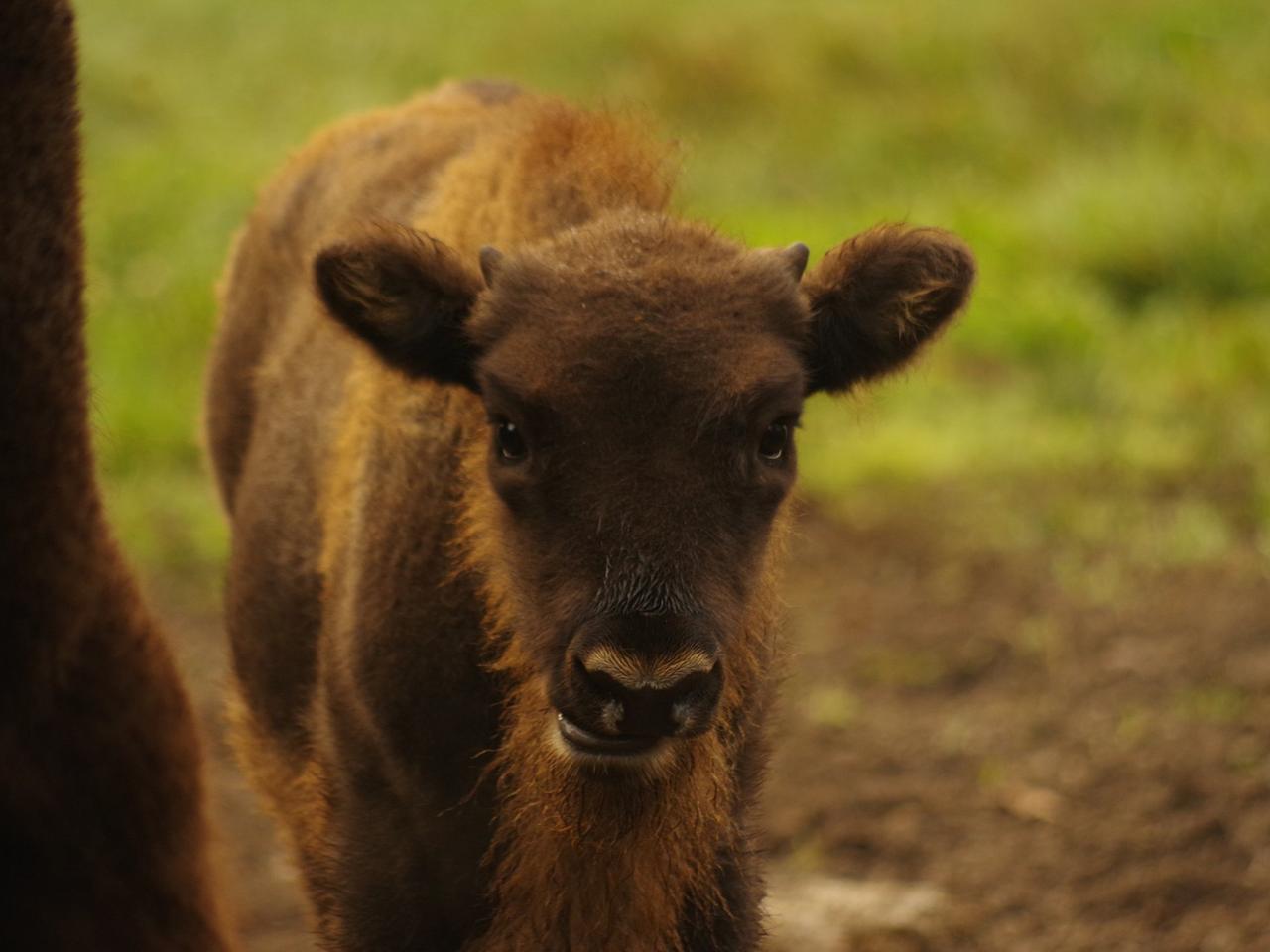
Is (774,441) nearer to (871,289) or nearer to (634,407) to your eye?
(634,407)

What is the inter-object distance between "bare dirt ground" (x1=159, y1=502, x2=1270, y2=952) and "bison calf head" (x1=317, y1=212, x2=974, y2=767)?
63.7 inches

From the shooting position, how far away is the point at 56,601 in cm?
334

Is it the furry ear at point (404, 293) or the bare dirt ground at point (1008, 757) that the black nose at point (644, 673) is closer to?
the furry ear at point (404, 293)

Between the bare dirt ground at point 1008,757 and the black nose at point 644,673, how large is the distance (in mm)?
1988

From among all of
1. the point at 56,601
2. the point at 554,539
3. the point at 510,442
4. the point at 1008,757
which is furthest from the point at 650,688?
the point at 1008,757

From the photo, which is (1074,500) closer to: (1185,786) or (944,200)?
(1185,786)

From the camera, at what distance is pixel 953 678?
7.63 metres

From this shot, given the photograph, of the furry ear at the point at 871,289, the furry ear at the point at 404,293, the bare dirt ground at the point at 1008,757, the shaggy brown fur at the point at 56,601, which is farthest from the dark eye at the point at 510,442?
the bare dirt ground at the point at 1008,757

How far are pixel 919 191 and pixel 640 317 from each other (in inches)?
422

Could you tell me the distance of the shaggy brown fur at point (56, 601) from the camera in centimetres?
328

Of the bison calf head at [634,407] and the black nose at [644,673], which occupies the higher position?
the bison calf head at [634,407]

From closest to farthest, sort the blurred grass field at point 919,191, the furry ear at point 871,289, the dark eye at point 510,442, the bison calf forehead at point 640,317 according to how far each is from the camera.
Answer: the bison calf forehead at point 640,317 → the dark eye at point 510,442 → the furry ear at point 871,289 → the blurred grass field at point 919,191

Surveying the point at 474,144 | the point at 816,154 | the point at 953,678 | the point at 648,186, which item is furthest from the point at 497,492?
the point at 816,154

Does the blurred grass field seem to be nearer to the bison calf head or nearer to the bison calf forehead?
the bison calf head
